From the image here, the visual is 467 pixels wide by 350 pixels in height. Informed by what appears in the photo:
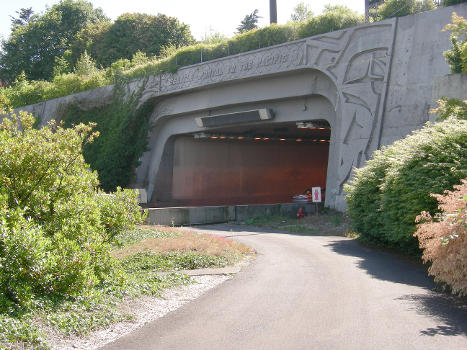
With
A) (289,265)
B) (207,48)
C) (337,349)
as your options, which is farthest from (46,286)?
(207,48)

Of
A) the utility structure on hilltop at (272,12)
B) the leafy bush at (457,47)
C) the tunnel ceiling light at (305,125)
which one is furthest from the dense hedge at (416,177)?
the utility structure on hilltop at (272,12)

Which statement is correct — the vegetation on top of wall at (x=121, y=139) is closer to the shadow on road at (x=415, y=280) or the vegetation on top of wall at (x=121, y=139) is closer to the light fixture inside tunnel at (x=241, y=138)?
A: the light fixture inside tunnel at (x=241, y=138)

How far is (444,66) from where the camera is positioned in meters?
22.7

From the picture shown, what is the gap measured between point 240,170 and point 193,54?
11.5 meters

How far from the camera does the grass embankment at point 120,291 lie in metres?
6.70

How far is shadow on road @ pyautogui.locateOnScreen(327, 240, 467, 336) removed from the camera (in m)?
7.56

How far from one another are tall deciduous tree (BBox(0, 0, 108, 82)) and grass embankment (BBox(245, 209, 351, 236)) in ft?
158

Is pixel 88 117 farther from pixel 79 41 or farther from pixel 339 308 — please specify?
pixel 339 308

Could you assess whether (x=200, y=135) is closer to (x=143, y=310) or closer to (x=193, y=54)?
(x=193, y=54)

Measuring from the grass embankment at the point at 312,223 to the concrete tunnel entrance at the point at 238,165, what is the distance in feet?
→ 36.1

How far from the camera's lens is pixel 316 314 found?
816 centimetres

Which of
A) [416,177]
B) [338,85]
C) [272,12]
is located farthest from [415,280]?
[272,12]

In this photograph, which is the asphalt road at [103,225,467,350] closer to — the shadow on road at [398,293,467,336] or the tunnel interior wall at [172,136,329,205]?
the shadow on road at [398,293,467,336]

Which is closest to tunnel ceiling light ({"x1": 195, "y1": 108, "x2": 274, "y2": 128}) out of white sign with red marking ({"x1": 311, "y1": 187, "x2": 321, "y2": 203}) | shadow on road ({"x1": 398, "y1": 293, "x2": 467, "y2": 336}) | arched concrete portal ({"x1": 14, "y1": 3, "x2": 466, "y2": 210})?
arched concrete portal ({"x1": 14, "y1": 3, "x2": 466, "y2": 210})
